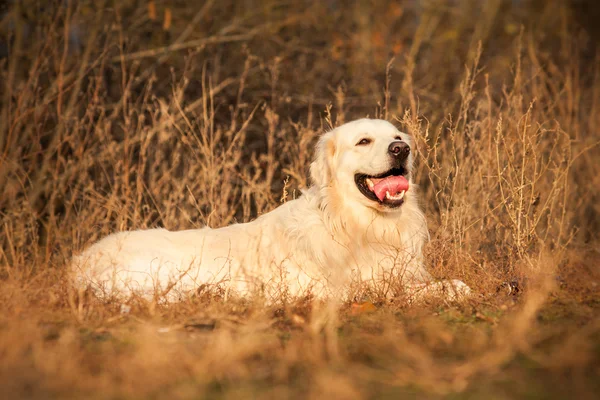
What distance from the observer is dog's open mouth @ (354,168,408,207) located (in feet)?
13.9

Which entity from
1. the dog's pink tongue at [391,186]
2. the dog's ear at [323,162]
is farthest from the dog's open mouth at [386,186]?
the dog's ear at [323,162]

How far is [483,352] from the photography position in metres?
2.37

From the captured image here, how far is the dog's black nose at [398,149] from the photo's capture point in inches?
161

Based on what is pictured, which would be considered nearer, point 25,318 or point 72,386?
point 72,386

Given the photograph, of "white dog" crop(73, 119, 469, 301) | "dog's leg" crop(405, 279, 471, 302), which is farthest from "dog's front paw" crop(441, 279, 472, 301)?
"white dog" crop(73, 119, 469, 301)

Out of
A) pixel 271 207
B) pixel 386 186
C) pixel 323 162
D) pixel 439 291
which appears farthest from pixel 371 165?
pixel 271 207

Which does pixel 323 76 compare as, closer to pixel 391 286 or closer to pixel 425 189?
pixel 425 189

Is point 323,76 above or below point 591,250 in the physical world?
above

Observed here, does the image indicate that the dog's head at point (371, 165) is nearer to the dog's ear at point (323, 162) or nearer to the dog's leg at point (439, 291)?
the dog's ear at point (323, 162)

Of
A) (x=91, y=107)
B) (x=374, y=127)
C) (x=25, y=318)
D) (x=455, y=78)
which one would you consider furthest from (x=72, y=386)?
(x=455, y=78)

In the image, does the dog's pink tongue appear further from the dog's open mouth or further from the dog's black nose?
the dog's black nose

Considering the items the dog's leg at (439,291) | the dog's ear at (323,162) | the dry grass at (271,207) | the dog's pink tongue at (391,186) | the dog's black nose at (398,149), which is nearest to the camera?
the dry grass at (271,207)

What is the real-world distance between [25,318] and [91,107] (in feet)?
9.57

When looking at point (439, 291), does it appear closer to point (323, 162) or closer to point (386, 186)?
point (386, 186)
